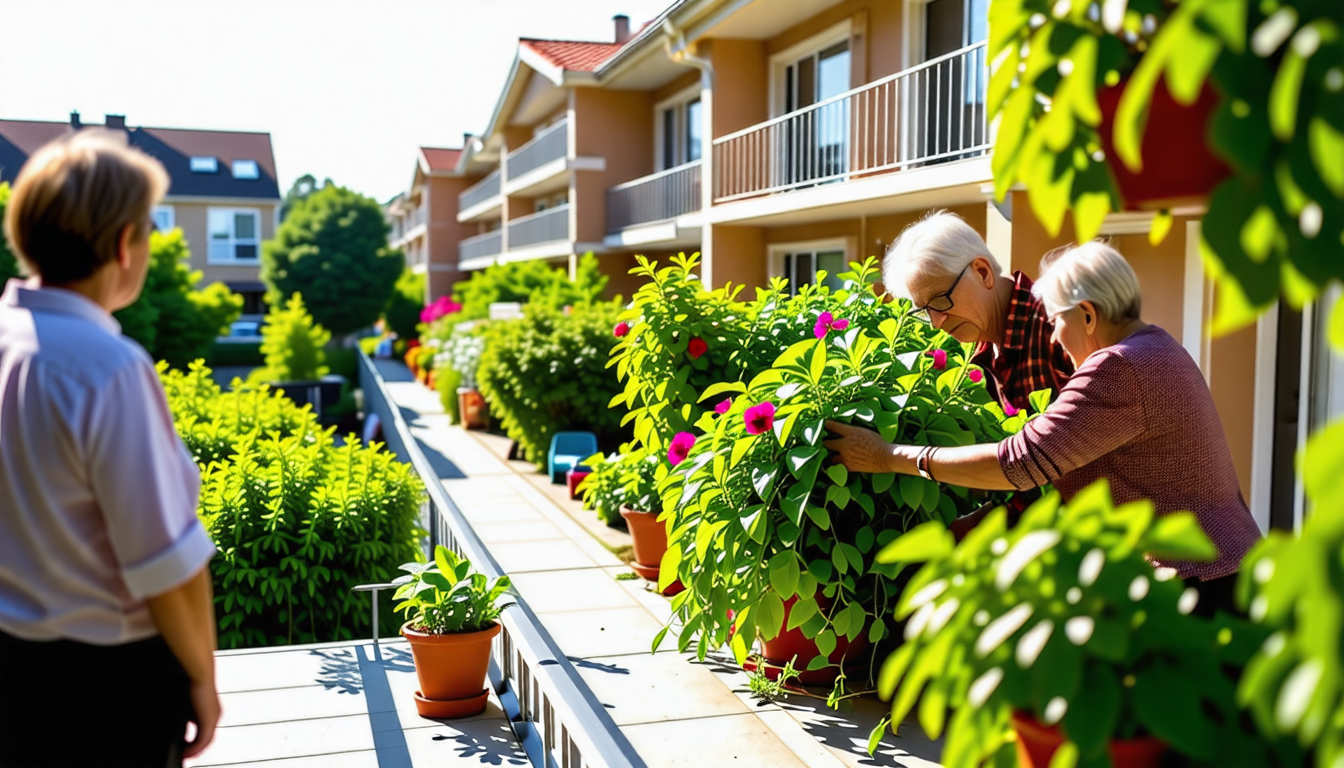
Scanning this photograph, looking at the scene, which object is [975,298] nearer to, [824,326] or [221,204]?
[824,326]

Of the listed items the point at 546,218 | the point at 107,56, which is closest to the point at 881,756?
the point at 107,56

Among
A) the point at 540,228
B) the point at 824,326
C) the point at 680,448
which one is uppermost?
the point at 540,228

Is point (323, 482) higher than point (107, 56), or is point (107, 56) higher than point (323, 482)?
point (107, 56)

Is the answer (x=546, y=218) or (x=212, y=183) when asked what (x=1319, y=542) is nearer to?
(x=546, y=218)

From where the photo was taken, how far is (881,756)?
415 cm

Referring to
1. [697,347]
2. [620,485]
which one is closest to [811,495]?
[697,347]

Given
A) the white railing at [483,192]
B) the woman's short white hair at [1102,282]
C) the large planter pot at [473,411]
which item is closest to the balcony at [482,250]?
the white railing at [483,192]

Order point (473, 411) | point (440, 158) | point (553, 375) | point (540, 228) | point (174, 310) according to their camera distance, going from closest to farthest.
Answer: point (553, 375)
point (473, 411)
point (174, 310)
point (540, 228)
point (440, 158)

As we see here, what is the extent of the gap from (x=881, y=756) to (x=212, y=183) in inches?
2119

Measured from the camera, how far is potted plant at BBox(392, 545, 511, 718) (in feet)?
15.1

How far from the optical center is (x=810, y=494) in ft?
14.1

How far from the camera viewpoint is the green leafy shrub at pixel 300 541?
5953 mm

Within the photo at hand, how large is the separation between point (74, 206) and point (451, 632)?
3.10 meters

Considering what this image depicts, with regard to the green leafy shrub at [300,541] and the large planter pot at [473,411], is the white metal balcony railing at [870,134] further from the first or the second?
the green leafy shrub at [300,541]
